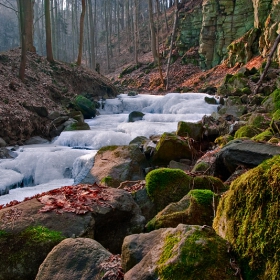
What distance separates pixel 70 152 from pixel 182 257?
832 centimetres

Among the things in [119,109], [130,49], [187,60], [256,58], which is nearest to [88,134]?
[119,109]

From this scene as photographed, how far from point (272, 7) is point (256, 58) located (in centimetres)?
302

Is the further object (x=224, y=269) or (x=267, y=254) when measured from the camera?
(x=224, y=269)

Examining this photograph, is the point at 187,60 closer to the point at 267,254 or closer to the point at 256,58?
the point at 256,58

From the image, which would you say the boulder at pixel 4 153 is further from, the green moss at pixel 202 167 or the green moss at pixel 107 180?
the green moss at pixel 202 167

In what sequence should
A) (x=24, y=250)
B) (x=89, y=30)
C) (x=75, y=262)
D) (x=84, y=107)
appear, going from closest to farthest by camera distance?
(x=75, y=262)
(x=24, y=250)
(x=84, y=107)
(x=89, y=30)

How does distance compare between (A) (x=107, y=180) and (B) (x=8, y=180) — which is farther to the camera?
(B) (x=8, y=180)

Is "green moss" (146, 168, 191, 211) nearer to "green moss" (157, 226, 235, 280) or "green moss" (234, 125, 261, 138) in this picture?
"green moss" (157, 226, 235, 280)

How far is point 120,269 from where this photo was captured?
2.62 meters

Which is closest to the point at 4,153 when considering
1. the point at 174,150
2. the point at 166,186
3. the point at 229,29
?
the point at 174,150

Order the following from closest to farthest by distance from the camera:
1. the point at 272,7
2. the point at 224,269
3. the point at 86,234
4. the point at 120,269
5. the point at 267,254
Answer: the point at 267,254 < the point at 224,269 < the point at 120,269 < the point at 86,234 < the point at 272,7

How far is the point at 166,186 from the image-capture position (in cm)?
481

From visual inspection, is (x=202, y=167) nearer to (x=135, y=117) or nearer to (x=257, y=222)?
(x=257, y=222)

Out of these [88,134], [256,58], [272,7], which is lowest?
[88,134]
